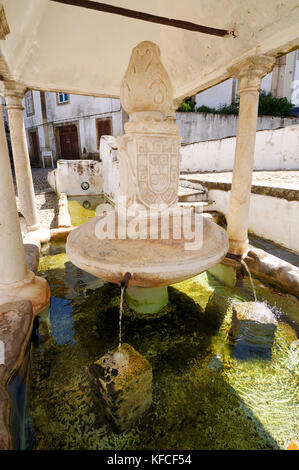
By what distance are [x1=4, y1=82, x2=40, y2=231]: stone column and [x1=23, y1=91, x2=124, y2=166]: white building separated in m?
11.1

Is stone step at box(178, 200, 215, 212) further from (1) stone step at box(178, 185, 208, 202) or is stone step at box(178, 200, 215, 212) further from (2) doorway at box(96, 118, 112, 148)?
(2) doorway at box(96, 118, 112, 148)

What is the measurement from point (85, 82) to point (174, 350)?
4880 mm

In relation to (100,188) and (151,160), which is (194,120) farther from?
(151,160)

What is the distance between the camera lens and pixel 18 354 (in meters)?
1.81

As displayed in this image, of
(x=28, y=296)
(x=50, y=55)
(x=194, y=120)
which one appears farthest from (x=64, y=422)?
(x=194, y=120)

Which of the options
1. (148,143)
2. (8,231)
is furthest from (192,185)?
(8,231)

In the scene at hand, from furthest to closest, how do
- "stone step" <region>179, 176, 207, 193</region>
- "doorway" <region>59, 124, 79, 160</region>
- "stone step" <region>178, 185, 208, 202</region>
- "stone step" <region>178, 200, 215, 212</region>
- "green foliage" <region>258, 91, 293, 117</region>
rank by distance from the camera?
1. "doorway" <region>59, 124, 79, 160</region>
2. "green foliage" <region>258, 91, 293, 117</region>
3. "stone step" <region>179, 176, 207, 193</region>
4. "stone step" <region>178, 185, 208, 202</region>
5. "stone step" <region>178, 200, 215, 212</region>

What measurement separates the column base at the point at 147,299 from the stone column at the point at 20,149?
3.01 metres

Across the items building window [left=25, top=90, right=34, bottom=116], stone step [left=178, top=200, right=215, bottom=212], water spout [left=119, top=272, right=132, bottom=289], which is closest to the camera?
water spout [left=119, top=272, right=132, bottom=289]

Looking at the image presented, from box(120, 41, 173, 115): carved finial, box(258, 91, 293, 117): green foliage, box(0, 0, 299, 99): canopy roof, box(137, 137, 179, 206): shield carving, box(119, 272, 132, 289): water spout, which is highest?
box(258, 91, 293, 117): green foliage

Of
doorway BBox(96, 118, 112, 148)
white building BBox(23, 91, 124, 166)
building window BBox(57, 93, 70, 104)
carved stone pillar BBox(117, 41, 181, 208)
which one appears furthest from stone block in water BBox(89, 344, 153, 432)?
building window BBox(57, 93, 70, 104)

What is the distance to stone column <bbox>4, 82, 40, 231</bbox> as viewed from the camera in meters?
4.14

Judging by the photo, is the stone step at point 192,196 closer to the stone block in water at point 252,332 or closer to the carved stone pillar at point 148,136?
the carved stone pillar at point 148,136

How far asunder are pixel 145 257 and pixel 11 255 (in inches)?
56.3
